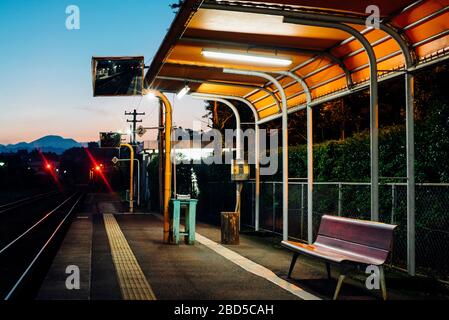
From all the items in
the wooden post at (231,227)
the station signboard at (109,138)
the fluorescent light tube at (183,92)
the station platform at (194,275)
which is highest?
the station signboard at (109,138)

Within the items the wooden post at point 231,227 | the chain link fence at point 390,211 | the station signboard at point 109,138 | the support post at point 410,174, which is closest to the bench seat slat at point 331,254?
the support post at point 410,174

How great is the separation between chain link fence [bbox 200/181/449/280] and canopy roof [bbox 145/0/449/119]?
2.06 m

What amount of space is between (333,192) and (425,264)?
378 cm

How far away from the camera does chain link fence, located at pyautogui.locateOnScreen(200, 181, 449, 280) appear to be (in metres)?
9.34

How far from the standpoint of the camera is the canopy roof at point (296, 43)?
328 inches

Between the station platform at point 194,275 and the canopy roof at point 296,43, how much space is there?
11.0 ft

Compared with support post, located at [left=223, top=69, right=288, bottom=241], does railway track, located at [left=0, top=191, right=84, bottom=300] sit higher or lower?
lower

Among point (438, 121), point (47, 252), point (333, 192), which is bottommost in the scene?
point (47, 252)

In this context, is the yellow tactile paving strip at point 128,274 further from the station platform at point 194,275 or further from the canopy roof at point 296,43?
the canopy roof at point 296,43

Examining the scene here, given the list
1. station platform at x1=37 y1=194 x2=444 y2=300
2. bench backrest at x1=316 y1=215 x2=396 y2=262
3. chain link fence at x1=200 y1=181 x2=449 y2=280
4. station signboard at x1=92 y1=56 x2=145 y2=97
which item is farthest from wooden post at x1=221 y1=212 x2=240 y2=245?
bench backrest at x1=316 y1=215 x2=396 y2=262

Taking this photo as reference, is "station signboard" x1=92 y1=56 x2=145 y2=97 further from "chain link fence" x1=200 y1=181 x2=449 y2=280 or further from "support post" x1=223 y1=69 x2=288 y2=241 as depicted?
"chain link fence" x1=200 y1=181 x2=449 y2=280

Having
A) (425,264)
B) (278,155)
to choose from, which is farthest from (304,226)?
(425,264)
